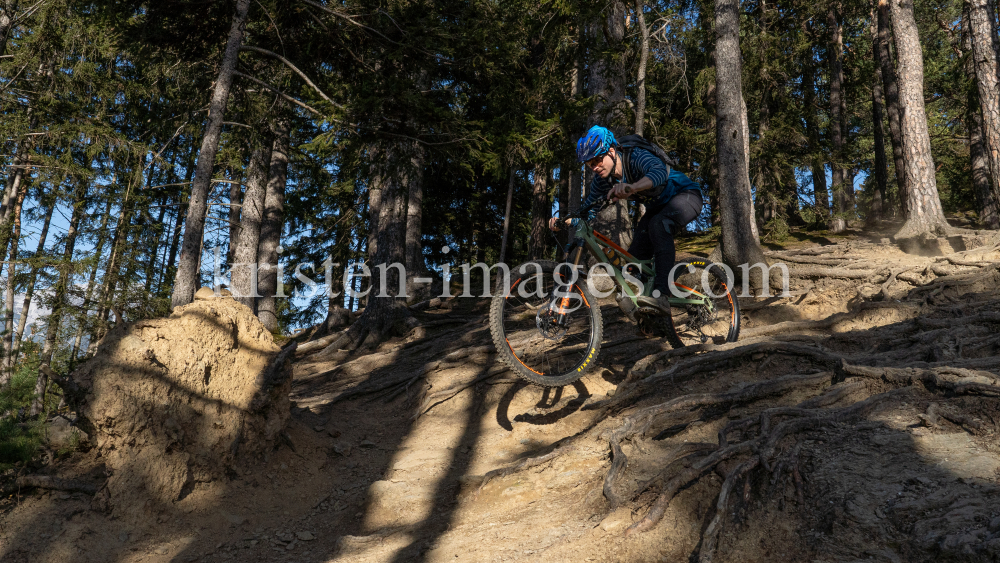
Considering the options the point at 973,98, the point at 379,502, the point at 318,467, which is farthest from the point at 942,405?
the point at 973,98

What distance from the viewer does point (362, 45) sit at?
920 cm

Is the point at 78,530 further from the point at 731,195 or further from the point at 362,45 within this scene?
the point at 731,195

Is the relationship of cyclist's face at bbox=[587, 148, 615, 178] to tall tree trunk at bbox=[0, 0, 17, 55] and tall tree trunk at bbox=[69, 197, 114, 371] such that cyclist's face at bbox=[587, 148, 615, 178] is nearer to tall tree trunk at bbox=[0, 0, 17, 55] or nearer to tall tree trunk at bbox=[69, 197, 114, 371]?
tall tree trunk at bbox=[69, 197, 114, 371]

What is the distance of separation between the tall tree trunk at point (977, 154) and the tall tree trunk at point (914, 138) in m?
2.05

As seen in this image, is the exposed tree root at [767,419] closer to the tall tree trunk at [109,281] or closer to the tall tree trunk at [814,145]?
the tall tree trunk at [109,281]

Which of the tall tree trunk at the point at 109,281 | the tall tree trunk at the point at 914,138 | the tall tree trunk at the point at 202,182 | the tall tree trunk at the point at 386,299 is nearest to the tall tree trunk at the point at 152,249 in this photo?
the tall tree trunk at the point at 109,281

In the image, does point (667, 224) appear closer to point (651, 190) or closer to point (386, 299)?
point (651, 190)

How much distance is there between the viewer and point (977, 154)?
1597cm

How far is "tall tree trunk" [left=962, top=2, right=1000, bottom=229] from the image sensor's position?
13.1m

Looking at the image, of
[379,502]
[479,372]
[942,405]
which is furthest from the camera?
[479,372]

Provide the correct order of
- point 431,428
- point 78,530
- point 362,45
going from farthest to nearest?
1. point 362,45
2. point 431,428
3. point 78,530

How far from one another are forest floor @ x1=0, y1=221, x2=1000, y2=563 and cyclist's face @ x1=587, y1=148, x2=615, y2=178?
6.58 feet

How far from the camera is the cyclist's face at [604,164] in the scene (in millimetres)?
5113

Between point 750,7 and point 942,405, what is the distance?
20768 millimetres
